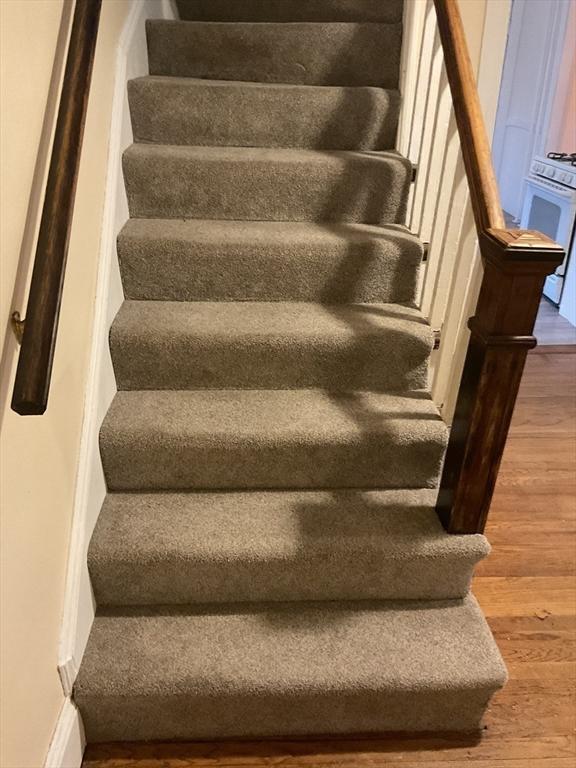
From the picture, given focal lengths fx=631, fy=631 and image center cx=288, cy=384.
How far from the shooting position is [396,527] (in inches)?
63.9

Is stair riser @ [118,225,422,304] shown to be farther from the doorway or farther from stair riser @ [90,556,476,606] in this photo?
the doorway

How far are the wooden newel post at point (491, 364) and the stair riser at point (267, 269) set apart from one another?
1.83 feet

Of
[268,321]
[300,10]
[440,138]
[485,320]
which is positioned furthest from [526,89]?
[485,320]

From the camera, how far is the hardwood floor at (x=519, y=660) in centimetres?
149

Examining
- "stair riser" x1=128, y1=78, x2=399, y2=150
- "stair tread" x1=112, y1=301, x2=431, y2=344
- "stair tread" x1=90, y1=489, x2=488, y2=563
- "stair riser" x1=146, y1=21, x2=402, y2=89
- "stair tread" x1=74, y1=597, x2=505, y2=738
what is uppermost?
"stair riser" x1=146, y1=21, x2=402, y2=89

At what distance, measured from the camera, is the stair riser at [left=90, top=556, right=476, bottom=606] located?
5.07 ft

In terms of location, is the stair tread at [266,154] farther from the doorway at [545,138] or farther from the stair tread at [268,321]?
the doorway at [545,138]

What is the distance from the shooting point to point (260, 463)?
1702 millimetres

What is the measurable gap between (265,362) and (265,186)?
600 mm

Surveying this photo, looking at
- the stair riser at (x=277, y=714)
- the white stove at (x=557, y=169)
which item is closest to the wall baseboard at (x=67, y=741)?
the stair riser at (x=277, y=714)

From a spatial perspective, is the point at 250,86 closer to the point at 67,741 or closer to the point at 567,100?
the point at 67,741

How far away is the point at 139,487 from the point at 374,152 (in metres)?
1.37

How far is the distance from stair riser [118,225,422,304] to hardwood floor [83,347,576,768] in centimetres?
98

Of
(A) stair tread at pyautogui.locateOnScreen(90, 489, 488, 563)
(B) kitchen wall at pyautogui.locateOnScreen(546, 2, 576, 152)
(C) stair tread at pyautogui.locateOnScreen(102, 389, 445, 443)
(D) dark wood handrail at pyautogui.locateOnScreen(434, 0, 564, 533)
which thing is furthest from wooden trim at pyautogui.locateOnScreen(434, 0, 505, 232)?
(B) kitchen wall at pyautogui.locateOnScreen(546, 2, 576, 152)
